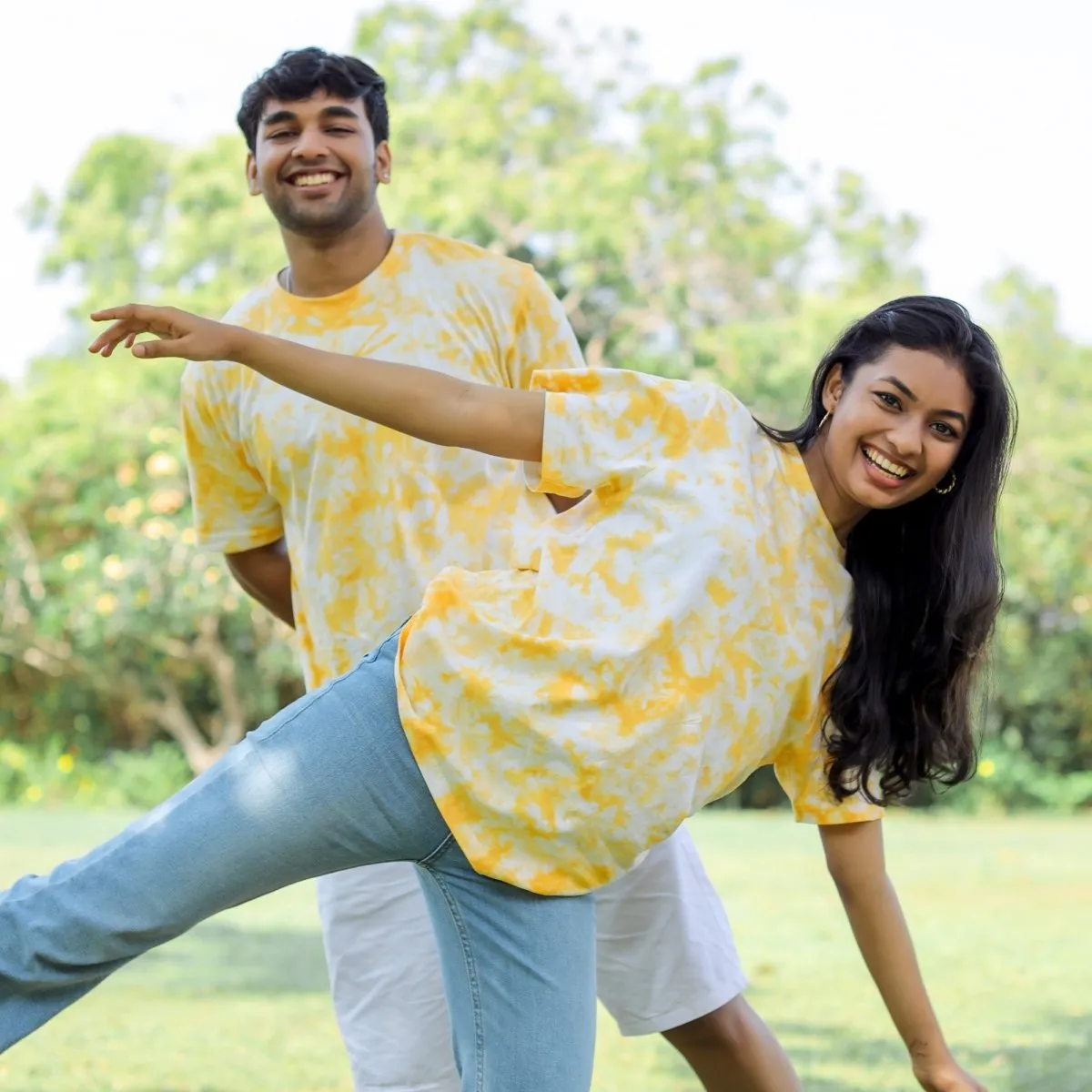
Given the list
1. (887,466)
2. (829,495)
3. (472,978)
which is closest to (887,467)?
(887,466)

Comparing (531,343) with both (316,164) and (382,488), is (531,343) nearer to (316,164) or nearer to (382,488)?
(382,488)

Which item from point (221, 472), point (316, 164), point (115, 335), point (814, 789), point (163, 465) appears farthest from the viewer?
point (163, 465)

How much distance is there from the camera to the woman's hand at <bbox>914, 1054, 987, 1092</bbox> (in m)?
2.45

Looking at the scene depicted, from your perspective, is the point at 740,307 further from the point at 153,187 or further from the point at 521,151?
the point at 153,187

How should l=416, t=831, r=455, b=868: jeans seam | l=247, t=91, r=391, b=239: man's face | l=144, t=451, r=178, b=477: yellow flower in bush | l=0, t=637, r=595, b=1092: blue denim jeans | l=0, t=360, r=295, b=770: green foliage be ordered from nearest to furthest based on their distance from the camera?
l=0, t=637, r=595, b=1092: blue denim jeans, l=416, t=831, r=455, b=868: jeans seam, l=247, t=91, r=391, b=239: man's face, l=0, t=360, r=295, b=770: green foliage, l=144, t=451, r=178, b=477: yellow flower in bush

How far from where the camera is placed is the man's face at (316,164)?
113 inches

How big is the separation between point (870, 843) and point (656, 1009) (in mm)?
601

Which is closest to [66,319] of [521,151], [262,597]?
[521,151]

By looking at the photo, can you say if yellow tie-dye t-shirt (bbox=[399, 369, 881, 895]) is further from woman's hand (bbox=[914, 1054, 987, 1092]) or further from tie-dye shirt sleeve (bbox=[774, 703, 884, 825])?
woman's hand (bbox=[914, 1054, 987, 1092])

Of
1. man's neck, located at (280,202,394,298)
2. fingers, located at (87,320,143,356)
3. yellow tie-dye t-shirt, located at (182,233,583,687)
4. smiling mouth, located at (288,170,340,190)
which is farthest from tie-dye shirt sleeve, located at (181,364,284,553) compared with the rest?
fingers, located at (87,320,143,356)

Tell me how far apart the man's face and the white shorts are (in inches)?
46.3

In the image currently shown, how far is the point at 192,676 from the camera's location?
12500 mm

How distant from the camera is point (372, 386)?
7.16 feet

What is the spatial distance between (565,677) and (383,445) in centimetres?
80
